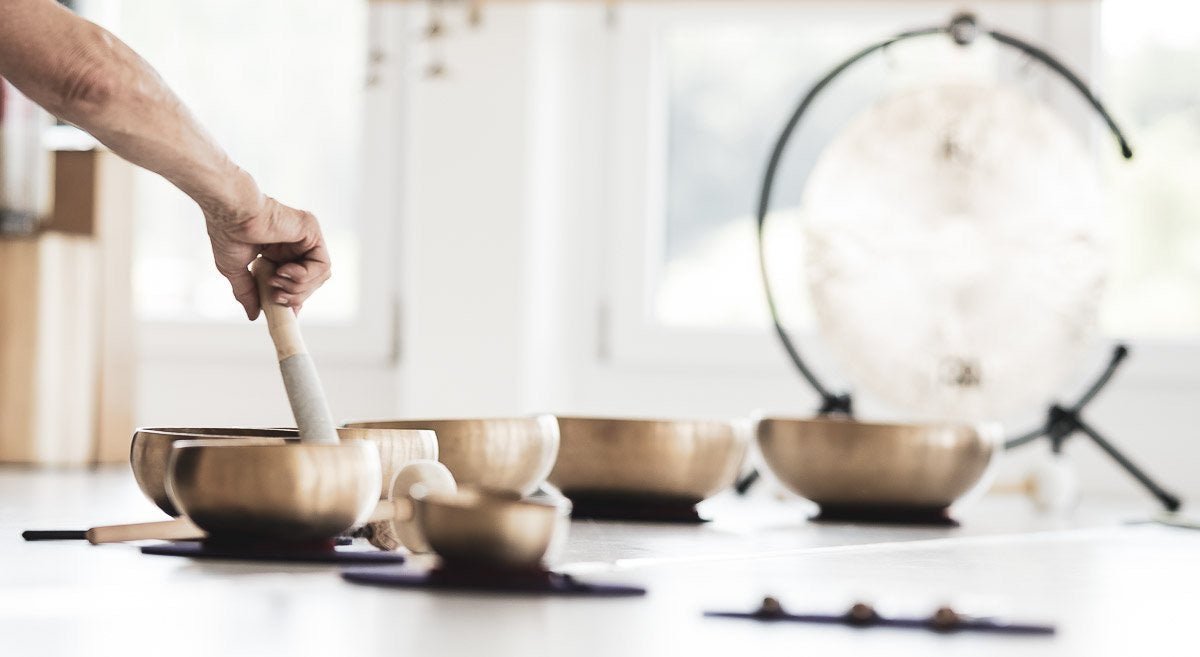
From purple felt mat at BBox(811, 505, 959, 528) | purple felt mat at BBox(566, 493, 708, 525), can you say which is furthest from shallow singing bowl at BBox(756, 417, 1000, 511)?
purple felt mat at BBox(566, 493, 708, 525)

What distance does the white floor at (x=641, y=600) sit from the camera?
68 cm

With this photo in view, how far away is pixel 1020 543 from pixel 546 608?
77cm

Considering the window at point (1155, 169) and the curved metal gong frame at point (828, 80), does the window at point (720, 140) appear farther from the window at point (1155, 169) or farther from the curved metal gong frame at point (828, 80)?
the curved metal gong frame at point (828, 80)

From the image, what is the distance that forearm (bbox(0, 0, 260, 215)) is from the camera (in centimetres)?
94

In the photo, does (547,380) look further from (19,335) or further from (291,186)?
(19,335)

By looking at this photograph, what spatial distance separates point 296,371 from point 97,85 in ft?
0.79

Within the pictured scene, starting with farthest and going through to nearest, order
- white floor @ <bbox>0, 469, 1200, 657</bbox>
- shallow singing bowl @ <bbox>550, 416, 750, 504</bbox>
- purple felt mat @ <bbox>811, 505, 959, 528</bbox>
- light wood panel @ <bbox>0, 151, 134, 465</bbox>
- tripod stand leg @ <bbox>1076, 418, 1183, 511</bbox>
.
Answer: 1. light wood panel @ <bbox>0, 151, 134, 465</bbox>
2. tripod stand leg @ <bbox>1076, 418, 1183, 511</bbox>
3. purple felt mat @ <bbox>811, 505, 959, 528</bbox>
4. shallow singing bowl @ <bbox>550, 416, 750, 504</bbox>
5. white floor @ <bbox>0, 469, 1200, 657</bbox>

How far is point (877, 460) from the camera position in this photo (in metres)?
1.47

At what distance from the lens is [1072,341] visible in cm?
235

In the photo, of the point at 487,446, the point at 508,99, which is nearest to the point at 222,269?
the point at 487,446

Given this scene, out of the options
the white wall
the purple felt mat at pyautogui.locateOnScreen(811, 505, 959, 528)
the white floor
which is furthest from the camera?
the white wall

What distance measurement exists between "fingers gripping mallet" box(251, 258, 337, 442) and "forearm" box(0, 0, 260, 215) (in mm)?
140

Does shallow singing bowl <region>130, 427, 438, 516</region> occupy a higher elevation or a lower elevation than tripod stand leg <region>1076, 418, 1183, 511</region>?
higher

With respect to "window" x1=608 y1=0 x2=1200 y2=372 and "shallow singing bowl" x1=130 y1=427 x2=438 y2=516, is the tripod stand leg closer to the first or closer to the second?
"window" x1=608 y1=0 x2=1200 y2=372
